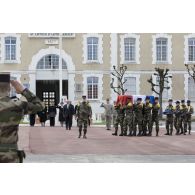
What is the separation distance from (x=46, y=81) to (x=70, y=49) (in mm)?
3230

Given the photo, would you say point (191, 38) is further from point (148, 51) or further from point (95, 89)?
point (95, 89)

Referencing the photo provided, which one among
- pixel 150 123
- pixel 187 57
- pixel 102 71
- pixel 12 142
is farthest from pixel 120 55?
pixel 12 142

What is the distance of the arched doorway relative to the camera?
47.9 m

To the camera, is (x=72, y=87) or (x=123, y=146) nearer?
(x=123, y=146)

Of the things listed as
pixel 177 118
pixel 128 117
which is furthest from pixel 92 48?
pixel 128 117

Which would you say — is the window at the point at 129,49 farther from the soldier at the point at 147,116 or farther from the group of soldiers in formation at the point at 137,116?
the soldier at the point at 147,116

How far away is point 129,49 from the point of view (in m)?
49.0

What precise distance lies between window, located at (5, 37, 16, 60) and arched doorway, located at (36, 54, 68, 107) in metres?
2.17

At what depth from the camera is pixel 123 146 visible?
19406 mm

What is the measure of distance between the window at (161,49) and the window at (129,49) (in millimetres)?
1955

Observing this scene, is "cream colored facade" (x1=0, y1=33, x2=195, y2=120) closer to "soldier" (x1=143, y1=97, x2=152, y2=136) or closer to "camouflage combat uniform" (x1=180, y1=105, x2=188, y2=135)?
"camouflage combat uniform" (x1=180, y1=105, x2=188, y2=135)

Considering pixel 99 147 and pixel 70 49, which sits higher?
pixel 70 49

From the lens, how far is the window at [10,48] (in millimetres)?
47400

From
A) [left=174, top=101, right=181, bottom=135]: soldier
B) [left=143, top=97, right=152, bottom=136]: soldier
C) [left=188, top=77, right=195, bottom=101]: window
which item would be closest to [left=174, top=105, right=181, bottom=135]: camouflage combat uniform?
[left=174, top=101, right=181, bottom=135]: soldier
